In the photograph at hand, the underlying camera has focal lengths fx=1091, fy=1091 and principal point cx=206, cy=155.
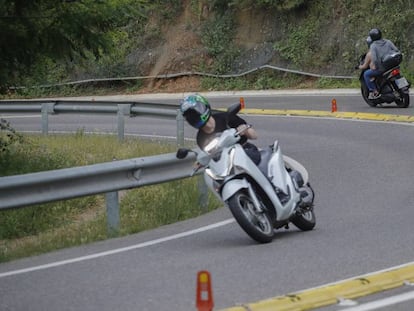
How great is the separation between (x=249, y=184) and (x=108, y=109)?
473 inches

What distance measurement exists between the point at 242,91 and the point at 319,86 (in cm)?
273

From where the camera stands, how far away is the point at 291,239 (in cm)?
1069

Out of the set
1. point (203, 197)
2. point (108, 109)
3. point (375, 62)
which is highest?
point (375, 62)

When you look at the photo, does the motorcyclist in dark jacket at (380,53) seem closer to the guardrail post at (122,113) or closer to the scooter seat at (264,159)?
the guardrail post at (122,113)

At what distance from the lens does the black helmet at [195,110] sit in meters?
10.4

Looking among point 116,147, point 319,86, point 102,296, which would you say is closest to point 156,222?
point 102,296

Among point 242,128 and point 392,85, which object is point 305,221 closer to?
point 242,128

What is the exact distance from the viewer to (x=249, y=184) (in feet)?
33.9

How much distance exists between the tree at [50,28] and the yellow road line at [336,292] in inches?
282

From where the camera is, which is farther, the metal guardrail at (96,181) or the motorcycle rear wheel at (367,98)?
the motorcycle rear wheel at (367,98)

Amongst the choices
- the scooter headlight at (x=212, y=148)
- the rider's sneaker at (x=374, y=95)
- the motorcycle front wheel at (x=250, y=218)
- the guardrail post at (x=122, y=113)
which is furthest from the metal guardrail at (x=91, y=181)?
the rider's sneaker at (x=374, y=95)

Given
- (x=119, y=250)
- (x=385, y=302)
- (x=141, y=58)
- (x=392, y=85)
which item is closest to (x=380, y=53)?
(x=392, y=85)

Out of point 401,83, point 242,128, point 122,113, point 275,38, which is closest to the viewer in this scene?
point 242,128

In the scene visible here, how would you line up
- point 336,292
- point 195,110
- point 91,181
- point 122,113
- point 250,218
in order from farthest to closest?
1. point 122,113
2. point 91,181
3. point 195,110
4. point 250,218
5. point 336,292
